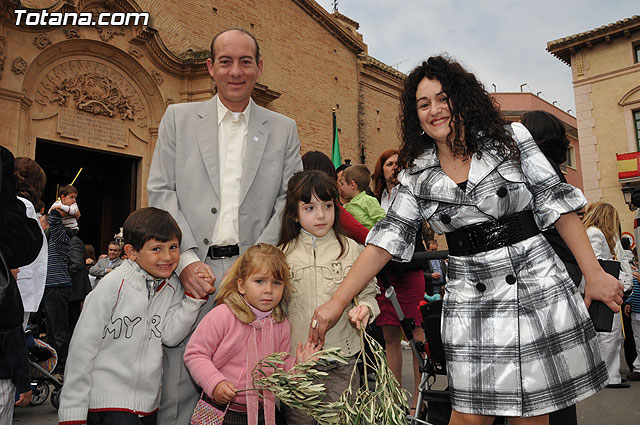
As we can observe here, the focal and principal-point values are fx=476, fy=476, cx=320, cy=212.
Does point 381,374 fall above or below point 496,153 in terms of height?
below

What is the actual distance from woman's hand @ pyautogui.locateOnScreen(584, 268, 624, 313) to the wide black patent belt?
303mm

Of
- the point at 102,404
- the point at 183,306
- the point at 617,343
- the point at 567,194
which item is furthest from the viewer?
the point at 617,343

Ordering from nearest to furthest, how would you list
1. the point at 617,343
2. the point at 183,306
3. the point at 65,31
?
the point at 183,306
the point at 617,343
the point at 65,31

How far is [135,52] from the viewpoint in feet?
38.1

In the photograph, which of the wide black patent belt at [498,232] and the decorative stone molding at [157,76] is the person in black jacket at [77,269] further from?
the wide black patent belt at [498,232]

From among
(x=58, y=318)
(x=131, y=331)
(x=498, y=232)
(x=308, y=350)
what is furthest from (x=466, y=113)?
(x=58, y=318)

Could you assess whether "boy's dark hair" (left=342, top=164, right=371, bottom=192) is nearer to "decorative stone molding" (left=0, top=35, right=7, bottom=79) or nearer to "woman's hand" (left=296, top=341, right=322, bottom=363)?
"woman's hand" (left=296, top=341, right=322, bottom=363)

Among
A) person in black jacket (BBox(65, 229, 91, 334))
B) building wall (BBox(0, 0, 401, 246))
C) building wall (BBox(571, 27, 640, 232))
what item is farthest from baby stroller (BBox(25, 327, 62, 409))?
building wall (BBox(571, 27, 640, 232))

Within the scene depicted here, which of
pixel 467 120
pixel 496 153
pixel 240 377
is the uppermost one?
pixel 467 120

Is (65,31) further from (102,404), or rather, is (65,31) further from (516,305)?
(516,305)

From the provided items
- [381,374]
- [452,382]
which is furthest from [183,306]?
[452,382]

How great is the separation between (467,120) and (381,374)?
1211mm

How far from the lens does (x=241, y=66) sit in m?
2.72

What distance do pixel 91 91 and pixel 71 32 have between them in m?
1.32
